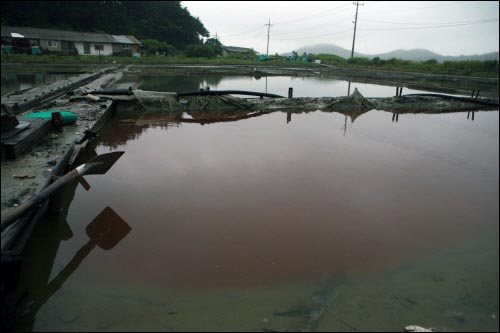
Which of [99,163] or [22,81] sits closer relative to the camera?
[99,163]

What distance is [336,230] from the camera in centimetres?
489

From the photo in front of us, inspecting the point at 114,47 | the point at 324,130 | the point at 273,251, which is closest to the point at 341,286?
the point at 273,251

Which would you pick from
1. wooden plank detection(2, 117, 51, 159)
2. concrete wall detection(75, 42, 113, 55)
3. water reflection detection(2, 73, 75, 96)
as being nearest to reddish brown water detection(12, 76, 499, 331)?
wooden plank detection(2, 117, 51, 159)

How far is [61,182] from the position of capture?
432 centimetres

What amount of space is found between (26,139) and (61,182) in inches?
93.7

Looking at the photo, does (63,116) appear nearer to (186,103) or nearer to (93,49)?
(186,103)

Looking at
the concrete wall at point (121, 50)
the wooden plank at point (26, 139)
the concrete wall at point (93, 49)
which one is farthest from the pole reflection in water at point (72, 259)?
the concrete wall at point (121, 50)

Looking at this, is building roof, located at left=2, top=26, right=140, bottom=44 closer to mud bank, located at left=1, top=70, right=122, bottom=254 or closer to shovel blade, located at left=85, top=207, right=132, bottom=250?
mud bank, located at left=1, top=70, right=122, bottom=254

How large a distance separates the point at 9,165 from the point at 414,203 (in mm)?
6963

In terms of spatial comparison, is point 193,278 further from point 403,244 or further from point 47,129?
point 47,129

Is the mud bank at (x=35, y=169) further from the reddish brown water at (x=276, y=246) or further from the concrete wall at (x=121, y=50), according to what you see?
the concrete wall at (x=121, y=50)

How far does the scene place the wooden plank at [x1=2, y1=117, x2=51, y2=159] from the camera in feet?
17.9

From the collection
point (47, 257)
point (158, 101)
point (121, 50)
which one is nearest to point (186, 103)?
point (158, 101)

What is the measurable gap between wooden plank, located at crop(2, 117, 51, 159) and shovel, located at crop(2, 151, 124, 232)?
115 centimetres
